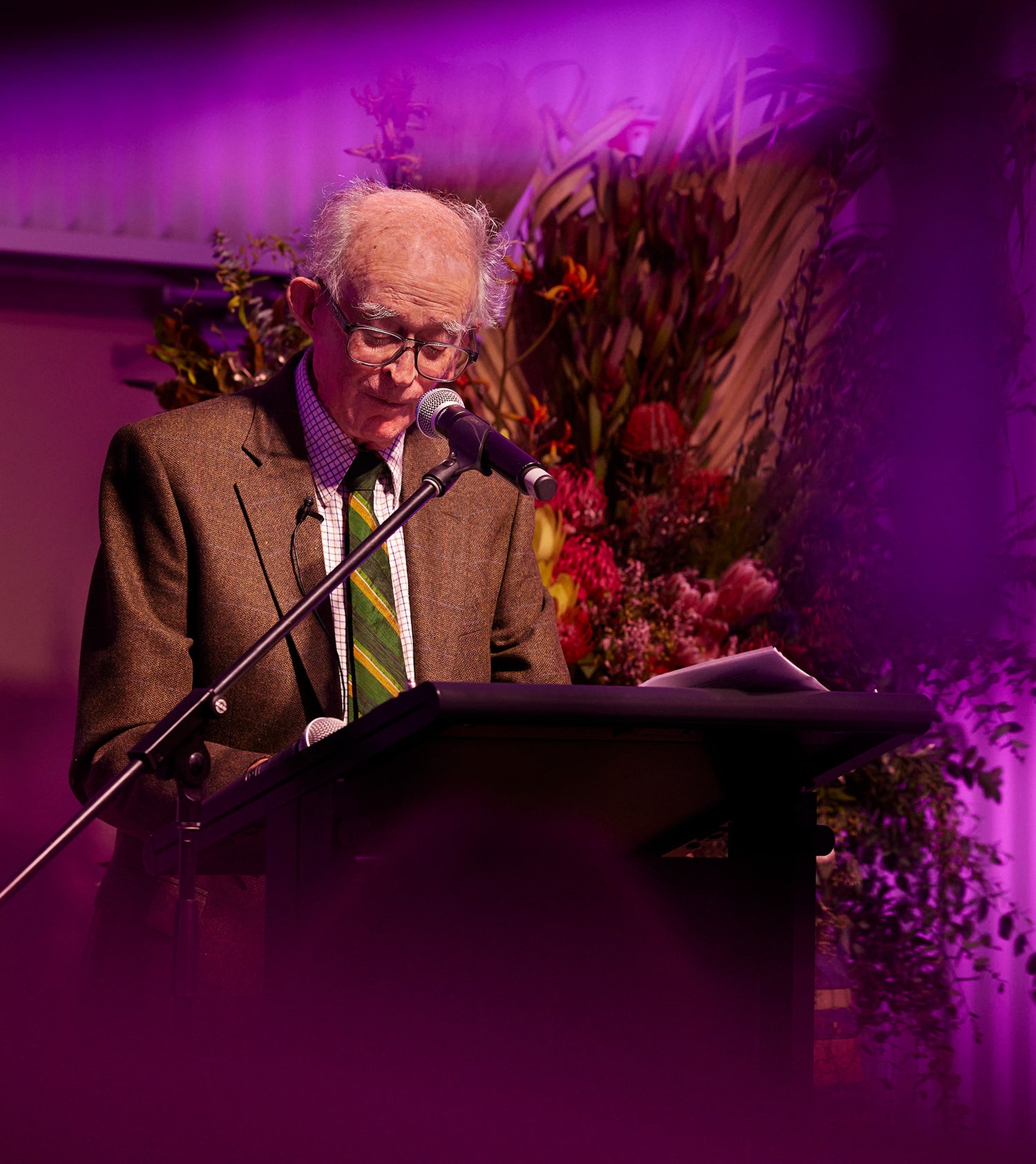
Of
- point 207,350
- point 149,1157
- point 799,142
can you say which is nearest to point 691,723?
point 149,1157

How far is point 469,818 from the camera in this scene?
Answer: 3.71 feet

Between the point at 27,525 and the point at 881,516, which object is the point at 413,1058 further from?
the point at 27,525

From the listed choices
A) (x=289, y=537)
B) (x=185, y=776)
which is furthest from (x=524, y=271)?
(x=185, y=776)

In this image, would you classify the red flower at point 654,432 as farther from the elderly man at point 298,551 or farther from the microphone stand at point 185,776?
the microphone stand at point 185,776

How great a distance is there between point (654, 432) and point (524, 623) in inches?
26.6

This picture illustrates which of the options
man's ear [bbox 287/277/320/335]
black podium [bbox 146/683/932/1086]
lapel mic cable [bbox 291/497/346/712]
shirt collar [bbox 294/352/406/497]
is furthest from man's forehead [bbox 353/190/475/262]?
black podium [bbox 146/683/932/1086]

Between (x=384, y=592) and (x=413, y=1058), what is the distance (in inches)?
29.5

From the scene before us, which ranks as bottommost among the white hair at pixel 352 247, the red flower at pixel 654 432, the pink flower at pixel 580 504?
the pink flower at pixel 580 504

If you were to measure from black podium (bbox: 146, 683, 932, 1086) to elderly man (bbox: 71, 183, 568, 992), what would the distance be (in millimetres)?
332

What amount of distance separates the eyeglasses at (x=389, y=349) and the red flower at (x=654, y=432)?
762mm

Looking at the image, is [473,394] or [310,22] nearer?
[473,394]

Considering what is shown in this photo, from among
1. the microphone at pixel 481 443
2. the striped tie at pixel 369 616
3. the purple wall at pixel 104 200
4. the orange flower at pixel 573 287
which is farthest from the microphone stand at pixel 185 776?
the purple wall at pixel 104 200

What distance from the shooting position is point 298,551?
5.54 ft

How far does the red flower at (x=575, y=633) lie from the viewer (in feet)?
7.13
